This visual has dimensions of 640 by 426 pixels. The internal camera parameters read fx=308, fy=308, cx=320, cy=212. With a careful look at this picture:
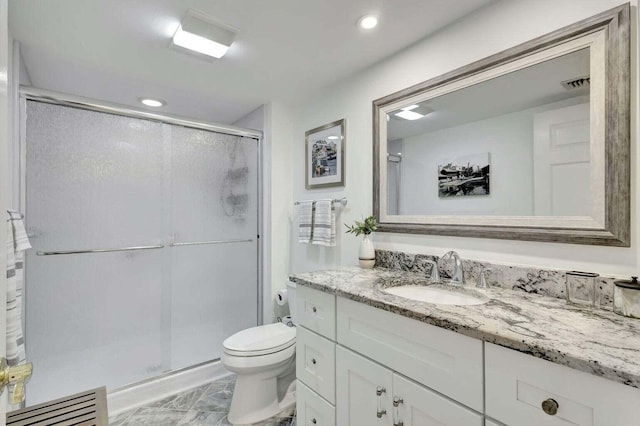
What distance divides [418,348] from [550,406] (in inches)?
14.2

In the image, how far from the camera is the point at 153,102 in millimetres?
2543

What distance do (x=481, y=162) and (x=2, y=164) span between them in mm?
1579

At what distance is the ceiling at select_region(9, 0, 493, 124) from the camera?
54.4 inches

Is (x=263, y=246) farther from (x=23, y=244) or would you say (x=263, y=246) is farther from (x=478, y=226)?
(x=478, y=226)

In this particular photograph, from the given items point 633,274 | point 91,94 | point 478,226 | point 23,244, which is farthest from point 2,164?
point 91,94

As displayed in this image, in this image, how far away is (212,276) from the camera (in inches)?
95.7

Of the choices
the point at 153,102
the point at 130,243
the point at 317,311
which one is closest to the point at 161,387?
the point at 130,243

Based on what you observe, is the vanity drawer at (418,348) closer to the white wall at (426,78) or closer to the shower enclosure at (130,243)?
the white wall at (426,78)

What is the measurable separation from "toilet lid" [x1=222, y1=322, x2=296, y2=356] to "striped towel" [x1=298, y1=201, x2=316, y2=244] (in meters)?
0.63

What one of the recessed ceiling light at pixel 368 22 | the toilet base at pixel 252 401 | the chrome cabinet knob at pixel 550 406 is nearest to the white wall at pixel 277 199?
the toilet base at pixel 252 401

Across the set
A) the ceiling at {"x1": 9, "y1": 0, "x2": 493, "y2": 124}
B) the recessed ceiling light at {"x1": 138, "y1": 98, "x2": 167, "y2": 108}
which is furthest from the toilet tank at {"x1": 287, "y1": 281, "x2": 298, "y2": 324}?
the recessed ceiling light at {"x1": 138, "y1": 98, "x2": 167, "y2": 108}

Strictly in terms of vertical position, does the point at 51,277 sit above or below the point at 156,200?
below

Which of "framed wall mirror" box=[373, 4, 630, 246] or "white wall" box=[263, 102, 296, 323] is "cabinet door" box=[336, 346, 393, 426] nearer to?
"framed wall mirror" box=[373, 4, 630, 246]

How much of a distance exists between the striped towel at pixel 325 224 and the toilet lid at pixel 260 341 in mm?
629
